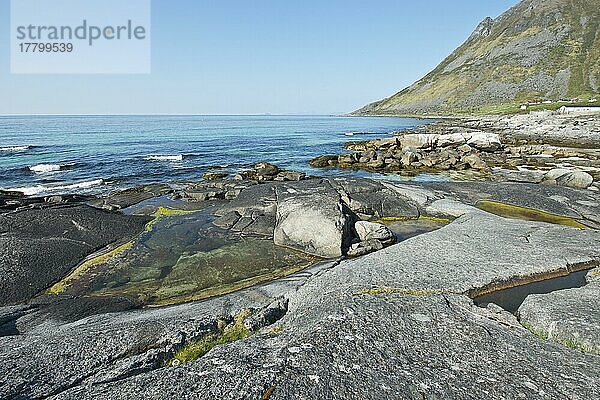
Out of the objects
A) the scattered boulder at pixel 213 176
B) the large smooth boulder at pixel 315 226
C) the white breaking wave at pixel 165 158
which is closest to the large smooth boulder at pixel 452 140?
the scattered boulder at pixel 213 176

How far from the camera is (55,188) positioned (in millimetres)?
32812

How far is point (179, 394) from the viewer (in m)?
6.16

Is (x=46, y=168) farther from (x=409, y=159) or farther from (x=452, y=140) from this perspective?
(x=452, y=140)

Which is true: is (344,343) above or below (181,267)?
above

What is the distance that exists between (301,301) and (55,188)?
3107 cm

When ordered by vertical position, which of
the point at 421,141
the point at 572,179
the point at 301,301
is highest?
the point at 421,141

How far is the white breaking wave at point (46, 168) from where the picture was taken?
42031 millimetres

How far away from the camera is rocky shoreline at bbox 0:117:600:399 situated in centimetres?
669

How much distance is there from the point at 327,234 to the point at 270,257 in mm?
2694

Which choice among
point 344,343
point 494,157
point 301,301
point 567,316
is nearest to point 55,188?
point 301,301

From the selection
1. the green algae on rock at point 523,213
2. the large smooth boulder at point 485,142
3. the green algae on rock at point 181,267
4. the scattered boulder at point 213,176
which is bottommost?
the green algae on rock at point 181,267

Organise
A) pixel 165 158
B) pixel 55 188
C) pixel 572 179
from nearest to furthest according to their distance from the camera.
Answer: pixel 572 179
pixel 55 188
pixel 165 158

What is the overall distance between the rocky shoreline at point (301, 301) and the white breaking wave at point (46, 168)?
2640cm

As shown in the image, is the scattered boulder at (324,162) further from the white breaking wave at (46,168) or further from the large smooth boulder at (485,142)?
the white breaking wave at (46,168)
